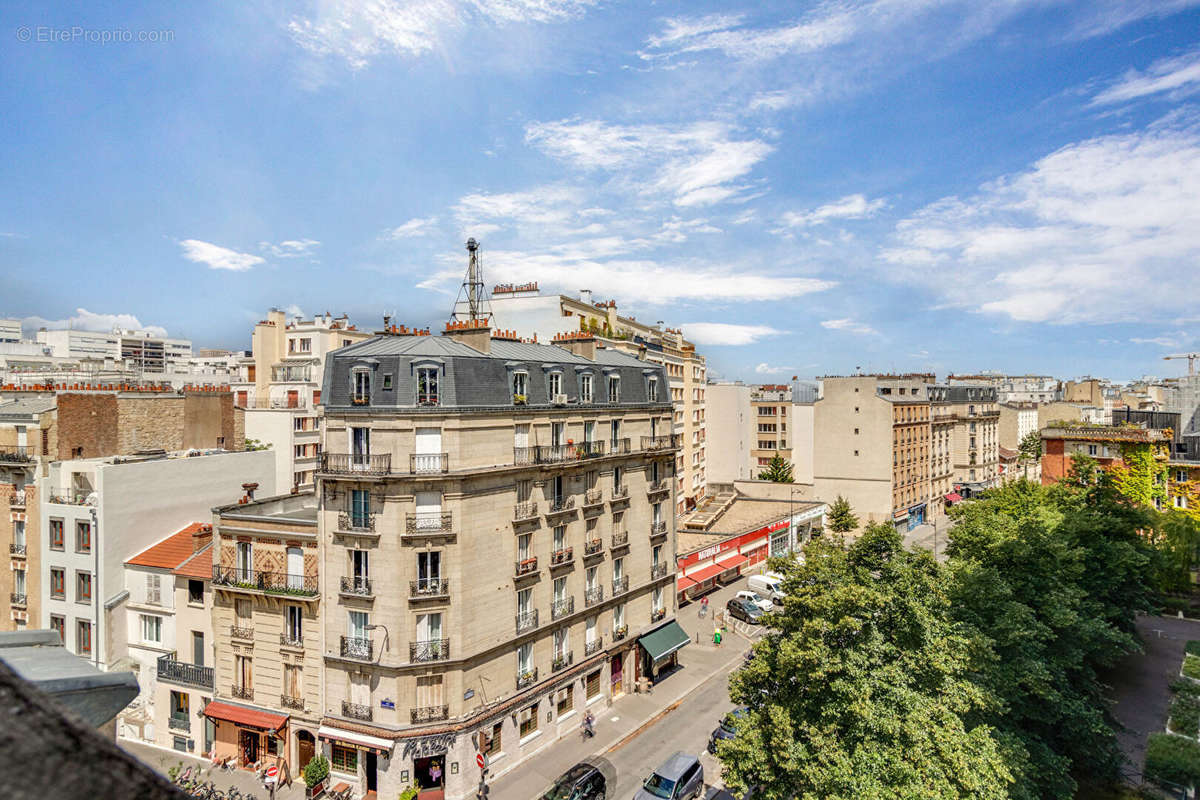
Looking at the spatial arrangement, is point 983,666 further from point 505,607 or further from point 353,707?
point 353,707

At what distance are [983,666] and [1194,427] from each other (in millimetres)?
65183

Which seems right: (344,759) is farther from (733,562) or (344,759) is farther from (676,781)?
(733,562)

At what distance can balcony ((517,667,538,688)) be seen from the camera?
32.1 m

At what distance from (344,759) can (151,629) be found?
14.1 metres

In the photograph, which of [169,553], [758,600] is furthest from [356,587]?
[758,600]

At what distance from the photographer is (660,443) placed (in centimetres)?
4241

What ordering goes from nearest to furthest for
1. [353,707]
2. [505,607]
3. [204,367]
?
[353,707]
[505,607]
[204,367]

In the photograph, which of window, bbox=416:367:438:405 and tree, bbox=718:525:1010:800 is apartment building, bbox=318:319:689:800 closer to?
window, bbox=416:367:438:405

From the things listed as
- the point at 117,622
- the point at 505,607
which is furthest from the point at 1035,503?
the point at 117,622

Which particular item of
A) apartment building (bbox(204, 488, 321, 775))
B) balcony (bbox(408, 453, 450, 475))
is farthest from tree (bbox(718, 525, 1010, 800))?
apartment building (bbox(204, 488, 321, 775))

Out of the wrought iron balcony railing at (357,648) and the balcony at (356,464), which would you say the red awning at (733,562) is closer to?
the wrought iron balcony railing at (357,648)

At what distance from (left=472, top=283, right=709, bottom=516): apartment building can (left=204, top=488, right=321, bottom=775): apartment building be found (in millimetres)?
17155

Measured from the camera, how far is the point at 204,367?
106438mm

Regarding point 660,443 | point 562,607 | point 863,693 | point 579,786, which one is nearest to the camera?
point 863,693
